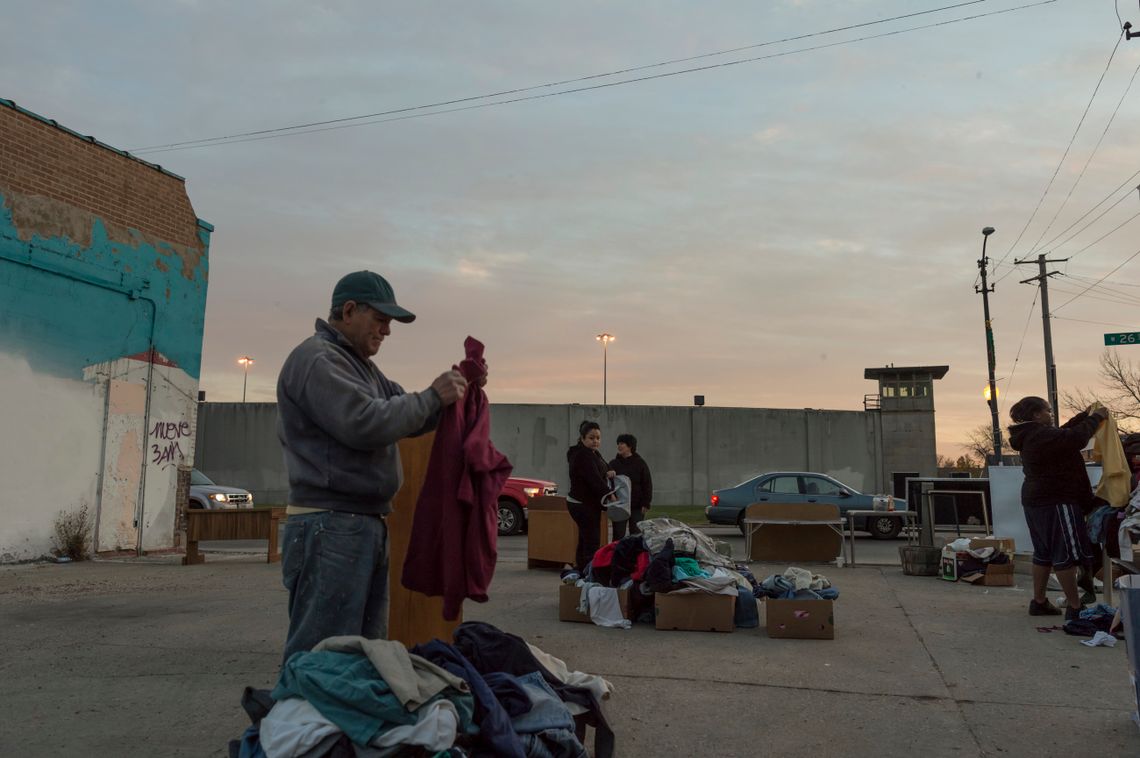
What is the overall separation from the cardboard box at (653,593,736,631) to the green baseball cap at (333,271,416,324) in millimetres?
4224

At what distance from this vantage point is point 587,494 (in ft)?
30.5

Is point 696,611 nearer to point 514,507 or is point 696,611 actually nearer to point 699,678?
point 699,678

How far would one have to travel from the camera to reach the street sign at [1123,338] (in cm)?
1519

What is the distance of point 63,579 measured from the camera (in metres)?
9.59

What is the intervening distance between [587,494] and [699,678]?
4.27 meters

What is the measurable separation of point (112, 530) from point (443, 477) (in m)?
10.8

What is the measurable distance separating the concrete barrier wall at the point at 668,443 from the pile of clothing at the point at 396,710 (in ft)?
96.9

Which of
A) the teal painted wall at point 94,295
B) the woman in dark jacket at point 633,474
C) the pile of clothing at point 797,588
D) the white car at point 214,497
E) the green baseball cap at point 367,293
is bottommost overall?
the pile of clothing at point 797,588

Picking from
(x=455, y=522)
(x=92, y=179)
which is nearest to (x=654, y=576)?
(x=455, y=522)

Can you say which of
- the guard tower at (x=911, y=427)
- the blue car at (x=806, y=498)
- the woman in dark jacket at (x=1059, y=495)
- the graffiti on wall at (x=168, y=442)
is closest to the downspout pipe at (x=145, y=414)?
the graffiti on wall at (x=168, y=442)

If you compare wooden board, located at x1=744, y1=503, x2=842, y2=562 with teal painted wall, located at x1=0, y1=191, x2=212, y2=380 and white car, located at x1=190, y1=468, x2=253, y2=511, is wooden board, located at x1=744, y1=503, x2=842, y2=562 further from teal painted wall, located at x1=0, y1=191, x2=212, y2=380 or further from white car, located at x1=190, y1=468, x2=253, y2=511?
teal painted wall, located at x1=0, y1=191, x2=212, y2=380

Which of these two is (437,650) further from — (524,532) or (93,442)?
(524,532)

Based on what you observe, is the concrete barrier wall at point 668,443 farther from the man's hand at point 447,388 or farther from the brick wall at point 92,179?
the man's hand at point 447,388

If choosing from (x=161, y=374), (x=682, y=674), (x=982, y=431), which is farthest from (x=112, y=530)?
(x=982, y=431)
